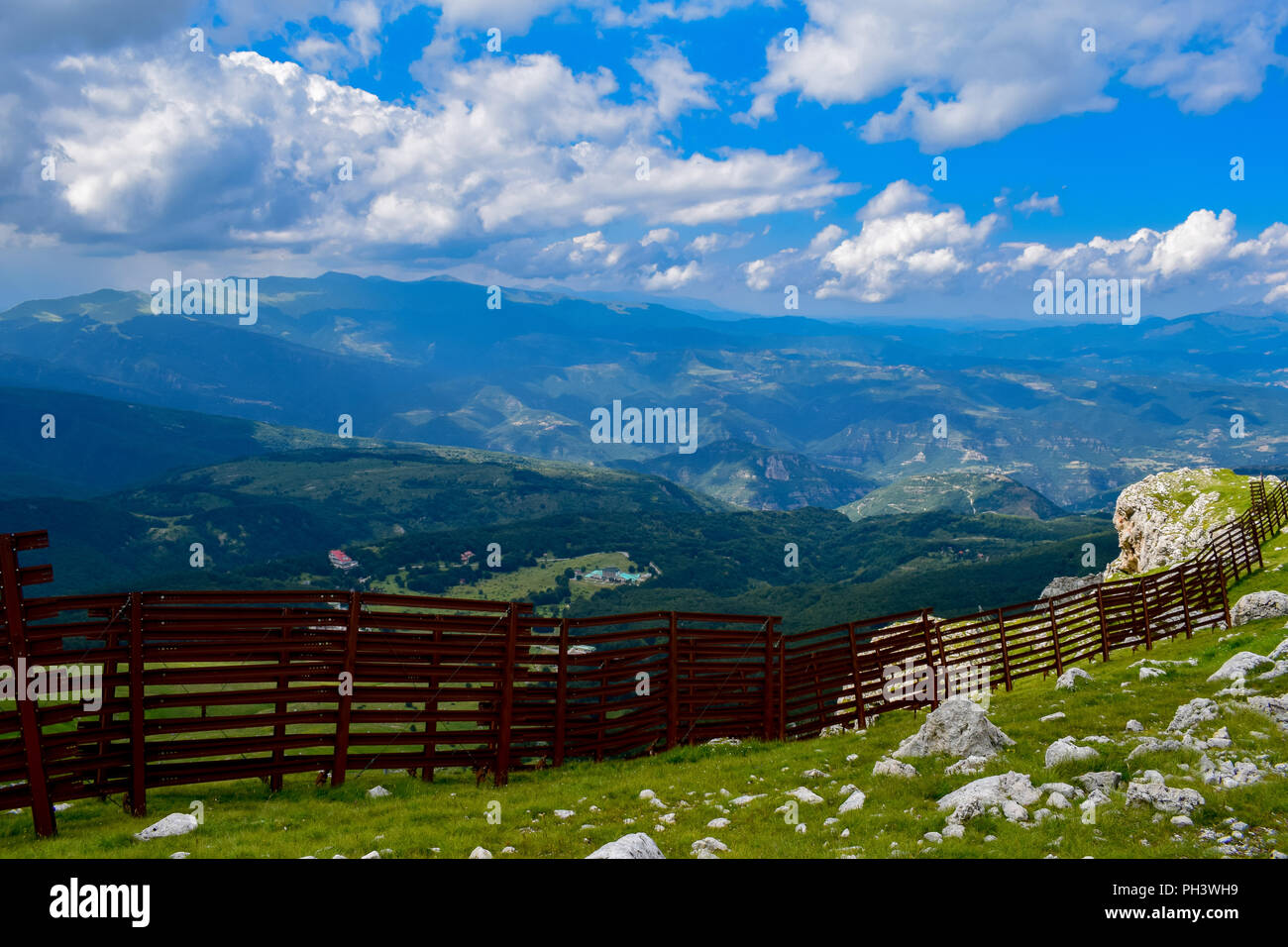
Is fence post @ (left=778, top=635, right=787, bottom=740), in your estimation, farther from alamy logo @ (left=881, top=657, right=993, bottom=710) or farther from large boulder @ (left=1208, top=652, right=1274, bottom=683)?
large boulder @ (left=1208, top=652, right=1274, bottom=683)

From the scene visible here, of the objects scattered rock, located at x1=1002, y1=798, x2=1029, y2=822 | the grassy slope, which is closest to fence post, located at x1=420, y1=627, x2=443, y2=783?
the grassy slope

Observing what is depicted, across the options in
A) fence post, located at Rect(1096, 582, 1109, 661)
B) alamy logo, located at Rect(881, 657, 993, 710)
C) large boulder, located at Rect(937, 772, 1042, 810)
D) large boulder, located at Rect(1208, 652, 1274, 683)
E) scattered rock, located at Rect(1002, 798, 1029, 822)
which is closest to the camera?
scattered rock, located at Rect(1002, 798, 1029, 822)

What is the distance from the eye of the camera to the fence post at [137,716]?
34.0 ft

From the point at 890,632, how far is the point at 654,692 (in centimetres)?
851

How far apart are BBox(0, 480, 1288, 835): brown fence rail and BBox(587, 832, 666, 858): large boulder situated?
331 cm

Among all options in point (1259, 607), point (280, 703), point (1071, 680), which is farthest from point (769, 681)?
point (1259, 607)

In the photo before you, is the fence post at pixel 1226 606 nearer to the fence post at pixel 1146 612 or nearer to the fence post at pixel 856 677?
the fence post at pixel 1146 612

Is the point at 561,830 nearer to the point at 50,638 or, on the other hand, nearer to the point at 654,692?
the point at 654,692

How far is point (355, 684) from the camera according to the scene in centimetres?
1200

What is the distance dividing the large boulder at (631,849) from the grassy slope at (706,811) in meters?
0.85

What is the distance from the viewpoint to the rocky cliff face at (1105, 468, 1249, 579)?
173 ft

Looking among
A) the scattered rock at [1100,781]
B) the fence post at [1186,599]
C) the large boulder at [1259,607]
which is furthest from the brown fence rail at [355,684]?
the fence post at [1186,599]
